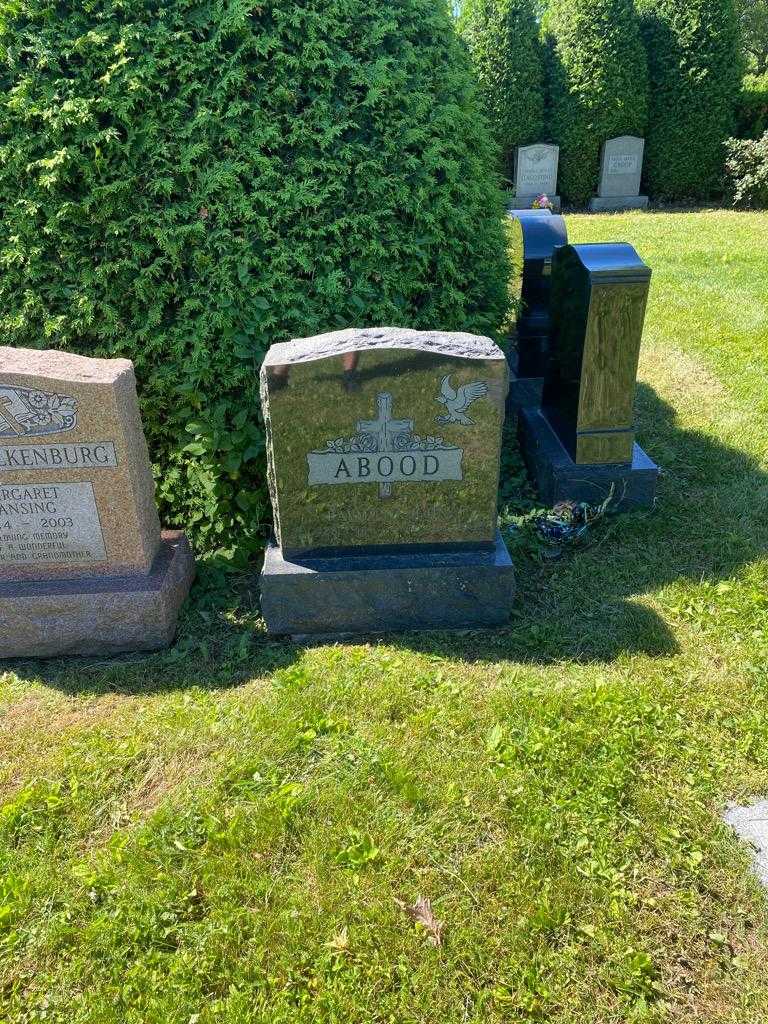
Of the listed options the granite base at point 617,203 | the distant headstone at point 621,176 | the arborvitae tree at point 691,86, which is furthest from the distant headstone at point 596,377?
the arborvitae tree at point 691,86

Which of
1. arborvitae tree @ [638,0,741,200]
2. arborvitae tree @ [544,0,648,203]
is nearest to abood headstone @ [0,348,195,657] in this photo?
arborvitae tree @ [544,0,648,203]

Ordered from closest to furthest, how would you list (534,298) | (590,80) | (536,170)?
(534,298)
(590,80)
(536,170)

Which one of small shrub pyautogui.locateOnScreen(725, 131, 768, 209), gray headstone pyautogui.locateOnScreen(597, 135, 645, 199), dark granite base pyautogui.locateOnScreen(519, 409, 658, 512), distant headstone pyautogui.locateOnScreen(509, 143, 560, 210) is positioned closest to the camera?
dark granite base pyautogui.locateOnScreen(519, 409, 658, 512)

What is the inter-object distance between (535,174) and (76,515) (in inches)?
575

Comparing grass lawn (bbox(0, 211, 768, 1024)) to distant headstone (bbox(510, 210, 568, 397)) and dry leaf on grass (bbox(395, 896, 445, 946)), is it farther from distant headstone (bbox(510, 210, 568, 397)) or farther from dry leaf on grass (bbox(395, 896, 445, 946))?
distant headstone (bbox(510, 210, 568, 397))

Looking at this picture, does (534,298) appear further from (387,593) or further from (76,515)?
(76,515)

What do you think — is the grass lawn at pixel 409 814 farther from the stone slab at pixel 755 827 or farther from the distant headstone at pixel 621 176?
the distant headstone at pixel 621 176

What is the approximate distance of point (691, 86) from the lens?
14867mm

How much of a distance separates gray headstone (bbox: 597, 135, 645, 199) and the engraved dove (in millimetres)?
13964

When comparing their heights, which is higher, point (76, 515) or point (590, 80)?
point (590, 80)

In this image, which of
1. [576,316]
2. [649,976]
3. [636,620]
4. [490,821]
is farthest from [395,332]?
[649,976]

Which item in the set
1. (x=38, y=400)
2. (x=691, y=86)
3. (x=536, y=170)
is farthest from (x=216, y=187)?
(x=691, y=86)

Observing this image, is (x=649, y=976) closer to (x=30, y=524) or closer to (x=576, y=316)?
(x=30, y=524)

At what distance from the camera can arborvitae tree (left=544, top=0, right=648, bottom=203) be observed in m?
14.6
